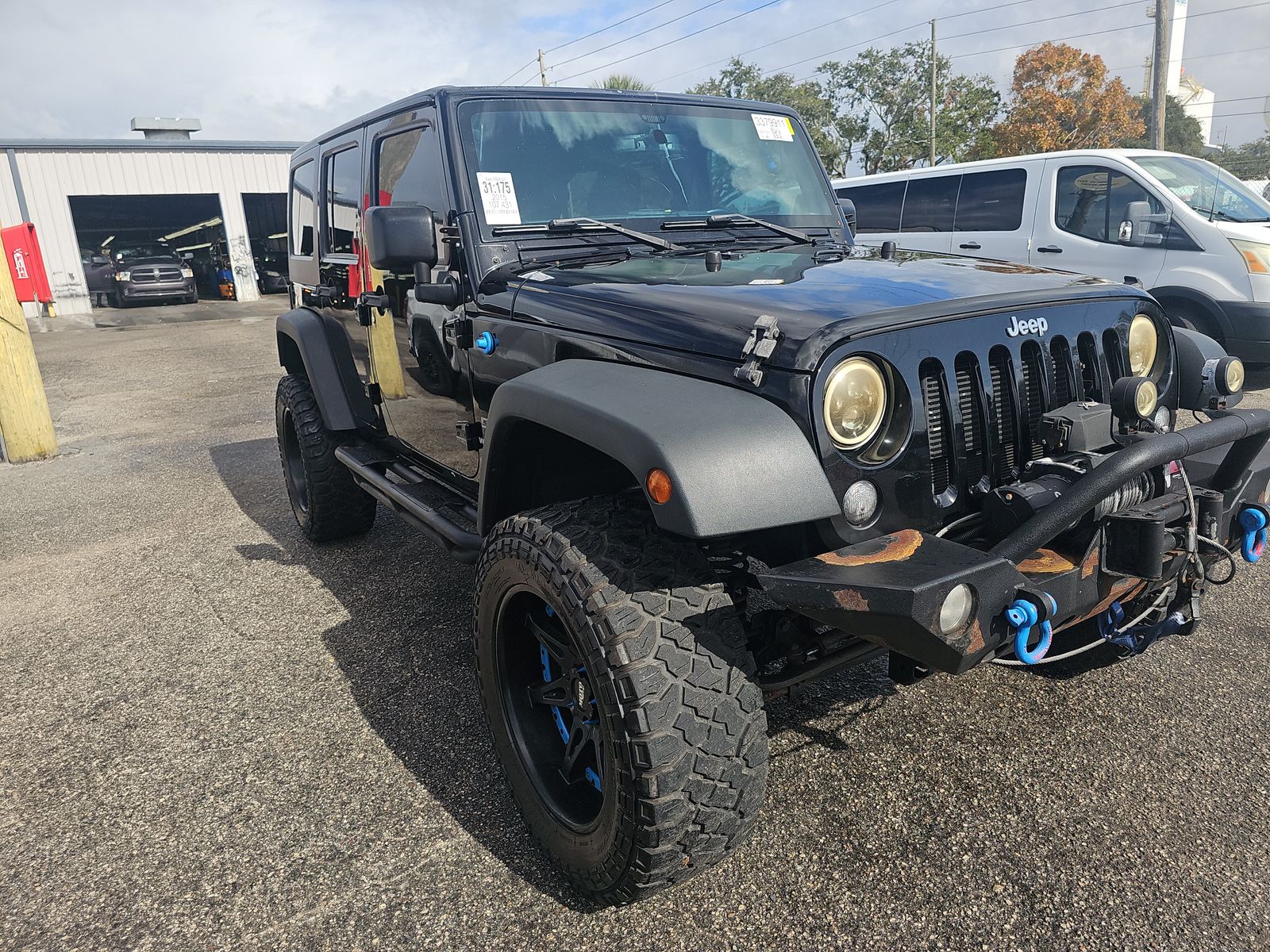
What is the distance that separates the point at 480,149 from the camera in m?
2.91

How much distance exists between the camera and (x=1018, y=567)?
1.83m

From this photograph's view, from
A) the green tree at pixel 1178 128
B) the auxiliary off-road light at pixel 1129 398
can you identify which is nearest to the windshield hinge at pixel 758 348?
the auxiliary off-road light at pixel 1129 398

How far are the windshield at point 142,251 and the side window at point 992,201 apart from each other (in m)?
22.8

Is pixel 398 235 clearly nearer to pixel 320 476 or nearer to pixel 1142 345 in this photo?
pixel 320 476

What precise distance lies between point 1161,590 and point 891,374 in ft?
3.35

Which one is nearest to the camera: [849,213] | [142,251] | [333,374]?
[849,213]

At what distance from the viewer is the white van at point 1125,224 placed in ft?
21.1

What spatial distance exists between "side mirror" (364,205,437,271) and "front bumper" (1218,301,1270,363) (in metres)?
6.04

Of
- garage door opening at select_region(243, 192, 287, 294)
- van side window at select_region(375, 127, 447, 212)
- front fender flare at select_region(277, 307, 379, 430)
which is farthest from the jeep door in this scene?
garage door opening at select_region(243, 192, 287, 294)

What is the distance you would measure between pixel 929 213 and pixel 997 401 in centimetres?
712

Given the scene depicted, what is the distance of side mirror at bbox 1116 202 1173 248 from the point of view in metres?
6.82

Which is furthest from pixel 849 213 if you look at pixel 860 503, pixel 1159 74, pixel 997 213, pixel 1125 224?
pixel 1159 74

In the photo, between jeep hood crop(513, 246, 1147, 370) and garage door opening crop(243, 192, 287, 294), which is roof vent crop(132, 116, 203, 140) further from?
jeep hood crop(513, 246, 1147, 370)

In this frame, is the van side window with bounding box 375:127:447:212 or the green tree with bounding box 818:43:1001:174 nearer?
the van side window with bounding box 375:127:447:212
